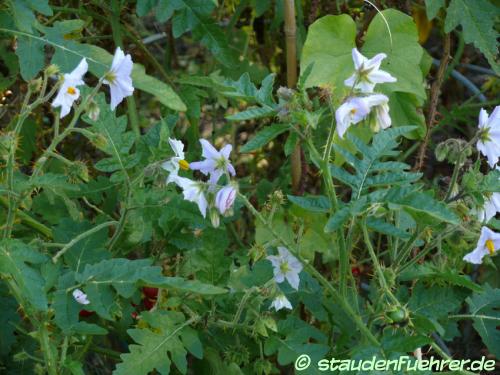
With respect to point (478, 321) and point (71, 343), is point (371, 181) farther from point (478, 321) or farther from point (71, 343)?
point (71, 343)

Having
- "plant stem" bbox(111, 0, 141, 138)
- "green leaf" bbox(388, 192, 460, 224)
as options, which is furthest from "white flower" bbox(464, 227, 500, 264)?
"plant stem" bbox(111, 0, 141, 138)

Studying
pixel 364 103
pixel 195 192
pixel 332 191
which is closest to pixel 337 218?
pixel 332 191

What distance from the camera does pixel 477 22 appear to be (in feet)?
6.91

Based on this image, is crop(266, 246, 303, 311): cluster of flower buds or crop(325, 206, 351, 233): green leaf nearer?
crop(325, 206, 351, 233): green leaf

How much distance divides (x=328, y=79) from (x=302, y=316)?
623mm

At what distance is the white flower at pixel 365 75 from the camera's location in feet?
4.99

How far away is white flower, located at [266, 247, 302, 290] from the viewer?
173 cm

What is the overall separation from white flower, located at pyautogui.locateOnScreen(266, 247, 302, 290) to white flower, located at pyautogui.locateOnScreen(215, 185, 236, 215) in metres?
0.24

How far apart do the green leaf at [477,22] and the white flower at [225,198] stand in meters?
0.83

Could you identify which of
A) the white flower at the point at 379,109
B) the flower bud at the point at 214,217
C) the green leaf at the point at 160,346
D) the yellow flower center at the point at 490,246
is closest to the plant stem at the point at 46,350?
the green leaf at the point at 160,346

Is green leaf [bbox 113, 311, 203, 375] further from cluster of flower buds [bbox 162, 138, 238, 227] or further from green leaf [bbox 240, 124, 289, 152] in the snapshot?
green leaf [bbox 240, 124, 289, 152]

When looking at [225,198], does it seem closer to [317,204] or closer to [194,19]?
[317,204]

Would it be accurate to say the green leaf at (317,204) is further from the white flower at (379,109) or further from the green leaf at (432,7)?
the green leaf at (432,7)

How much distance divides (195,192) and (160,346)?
29cm
